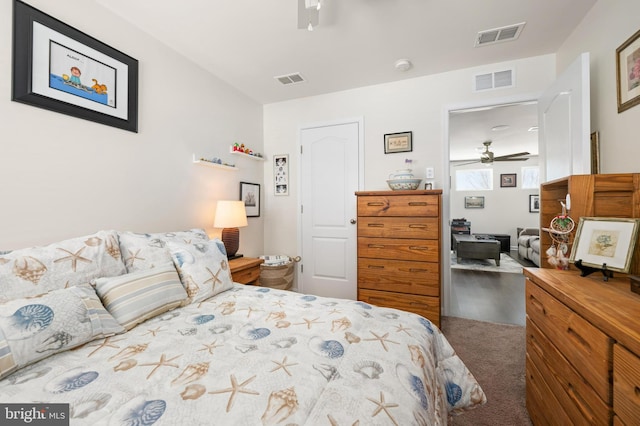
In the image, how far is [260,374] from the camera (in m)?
0.86

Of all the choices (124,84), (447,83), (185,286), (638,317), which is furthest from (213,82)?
(638,317)

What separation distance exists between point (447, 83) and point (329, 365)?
119 inches

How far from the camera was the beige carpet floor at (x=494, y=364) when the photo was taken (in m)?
1.50

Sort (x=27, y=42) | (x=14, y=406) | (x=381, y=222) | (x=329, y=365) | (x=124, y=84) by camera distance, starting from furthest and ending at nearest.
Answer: (x=381, y=222) → (x=124, y=84) → (x=27, y=42) → (x=329, y=365) → (x=14, y=406)

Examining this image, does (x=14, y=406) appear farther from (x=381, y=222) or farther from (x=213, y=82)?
(x=213, y=82)

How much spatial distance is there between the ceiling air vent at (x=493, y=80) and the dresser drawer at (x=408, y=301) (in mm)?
2201

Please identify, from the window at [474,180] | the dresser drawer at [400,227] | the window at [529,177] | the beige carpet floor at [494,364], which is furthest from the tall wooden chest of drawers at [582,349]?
the window at [529,177]

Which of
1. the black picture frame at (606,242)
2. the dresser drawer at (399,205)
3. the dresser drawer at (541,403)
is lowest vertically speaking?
the dresser drawer at (541,403)

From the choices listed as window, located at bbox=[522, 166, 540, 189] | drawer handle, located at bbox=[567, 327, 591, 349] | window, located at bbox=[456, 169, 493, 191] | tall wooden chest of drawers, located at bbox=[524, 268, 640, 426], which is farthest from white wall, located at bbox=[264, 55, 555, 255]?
window, located at bbox=[522, 166, 540, 189]

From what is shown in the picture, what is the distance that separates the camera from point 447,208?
2881 mm

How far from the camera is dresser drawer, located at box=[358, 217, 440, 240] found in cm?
239

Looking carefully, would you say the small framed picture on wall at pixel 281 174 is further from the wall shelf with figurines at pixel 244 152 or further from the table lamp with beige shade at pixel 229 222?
the table lamp with beige shade at pixel 229 222

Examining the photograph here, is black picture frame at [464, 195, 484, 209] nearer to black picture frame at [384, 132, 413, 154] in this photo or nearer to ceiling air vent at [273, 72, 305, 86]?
black picture frame at [384, 132, 413, 154]

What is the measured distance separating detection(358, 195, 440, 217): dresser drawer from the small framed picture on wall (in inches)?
49.7
